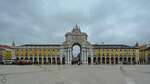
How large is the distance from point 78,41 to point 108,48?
20.9 m

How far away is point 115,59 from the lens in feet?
290

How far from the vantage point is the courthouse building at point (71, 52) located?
8262cm

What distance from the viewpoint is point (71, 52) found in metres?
81.4

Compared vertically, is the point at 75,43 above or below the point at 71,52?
above

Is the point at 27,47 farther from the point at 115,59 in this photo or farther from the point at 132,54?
the point at 132,54

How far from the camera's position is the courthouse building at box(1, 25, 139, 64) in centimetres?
8262
